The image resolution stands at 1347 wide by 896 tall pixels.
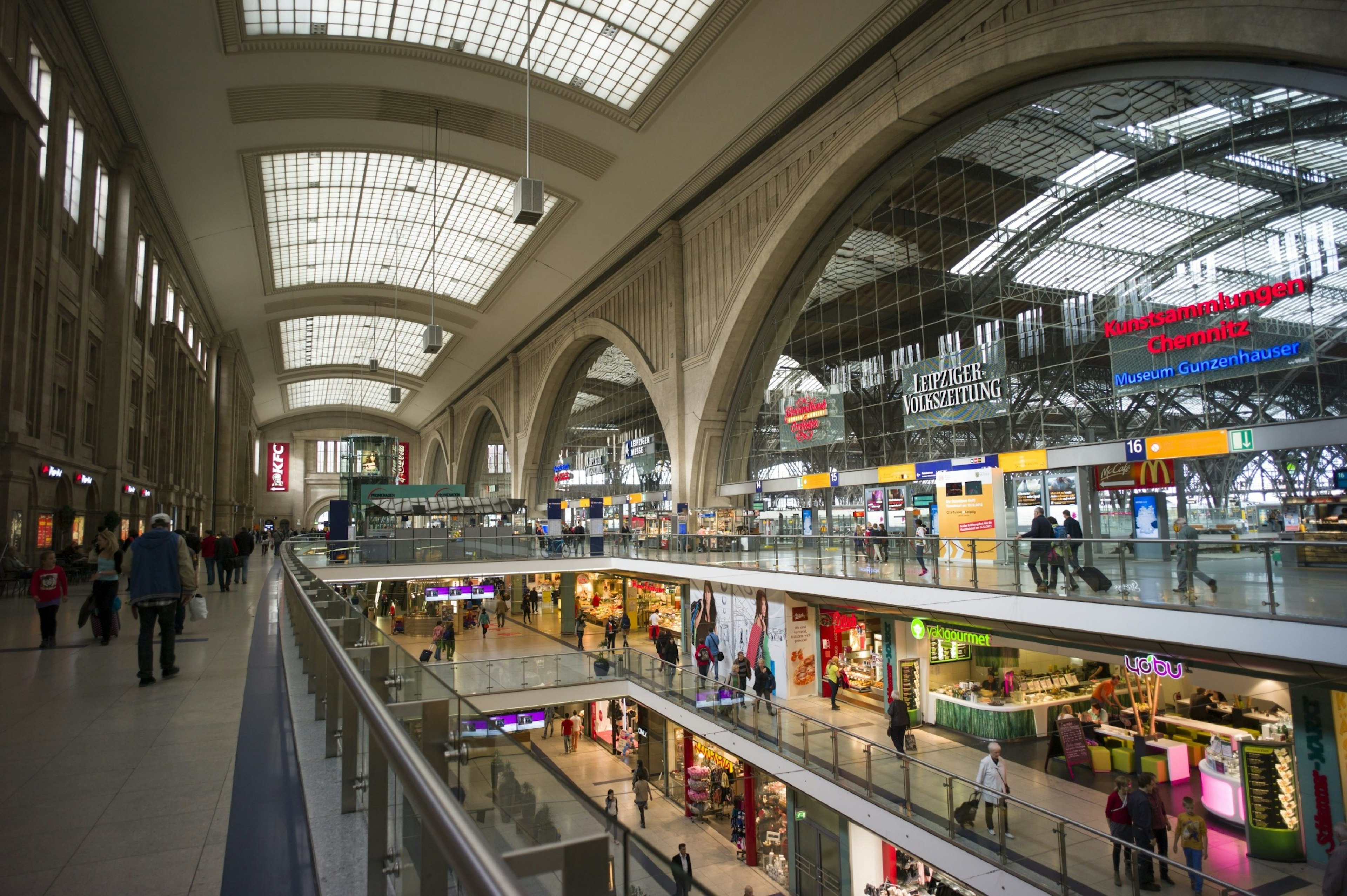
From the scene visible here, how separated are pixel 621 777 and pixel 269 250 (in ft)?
96.0

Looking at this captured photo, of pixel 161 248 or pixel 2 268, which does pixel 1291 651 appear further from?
pixel 161 248

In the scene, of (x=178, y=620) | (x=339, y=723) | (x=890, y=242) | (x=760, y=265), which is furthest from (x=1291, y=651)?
(x=760, y=265)

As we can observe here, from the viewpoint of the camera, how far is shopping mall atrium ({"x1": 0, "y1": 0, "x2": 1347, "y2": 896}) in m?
4.05

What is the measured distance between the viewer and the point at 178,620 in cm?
738

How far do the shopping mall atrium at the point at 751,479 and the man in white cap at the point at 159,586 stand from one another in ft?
0.14

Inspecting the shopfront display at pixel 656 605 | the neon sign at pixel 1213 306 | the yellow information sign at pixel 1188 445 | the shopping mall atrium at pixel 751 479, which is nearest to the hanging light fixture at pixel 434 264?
the shopping mall atrium at pixel 751 479

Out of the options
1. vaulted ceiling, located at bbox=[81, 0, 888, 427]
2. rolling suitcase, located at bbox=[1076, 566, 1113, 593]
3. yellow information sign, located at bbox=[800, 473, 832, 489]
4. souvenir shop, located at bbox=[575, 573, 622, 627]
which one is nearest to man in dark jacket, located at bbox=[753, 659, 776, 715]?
yellow information sign, located at bbox=[800, 473, 832, 489]

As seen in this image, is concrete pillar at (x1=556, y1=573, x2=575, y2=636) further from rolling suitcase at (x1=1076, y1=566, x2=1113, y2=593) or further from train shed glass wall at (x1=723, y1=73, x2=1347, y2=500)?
rolling suitcase at (x1=1076, y1=566, x2=1113, y2=593)

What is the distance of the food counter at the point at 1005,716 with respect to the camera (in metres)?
16.3

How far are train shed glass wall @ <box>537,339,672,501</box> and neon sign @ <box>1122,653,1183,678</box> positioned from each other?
Answer: 20717 mm

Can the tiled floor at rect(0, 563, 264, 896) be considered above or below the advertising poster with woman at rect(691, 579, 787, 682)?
above

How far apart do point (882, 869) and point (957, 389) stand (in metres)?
11.1

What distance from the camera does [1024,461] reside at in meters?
17.4

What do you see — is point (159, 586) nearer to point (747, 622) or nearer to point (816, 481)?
point (747, 622)
